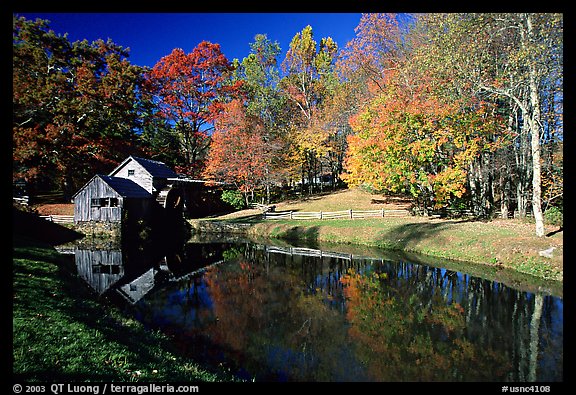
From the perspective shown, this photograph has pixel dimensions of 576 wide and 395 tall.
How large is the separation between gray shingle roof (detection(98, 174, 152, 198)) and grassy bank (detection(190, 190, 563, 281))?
836 centimetres

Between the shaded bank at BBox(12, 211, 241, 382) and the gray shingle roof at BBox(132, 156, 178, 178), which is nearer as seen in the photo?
the shaded bank at BBox(12, 211, 241, 382)

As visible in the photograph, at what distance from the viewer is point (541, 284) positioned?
517 inches

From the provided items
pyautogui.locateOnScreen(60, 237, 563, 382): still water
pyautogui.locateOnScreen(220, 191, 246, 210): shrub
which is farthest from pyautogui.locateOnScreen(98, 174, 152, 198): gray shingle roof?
pyautogui.locateOnScreen(220, 191, 246, 210): shrub

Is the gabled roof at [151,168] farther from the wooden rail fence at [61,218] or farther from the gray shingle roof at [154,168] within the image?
the wooden rail fence at [61,218]

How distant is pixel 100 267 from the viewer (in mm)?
17969

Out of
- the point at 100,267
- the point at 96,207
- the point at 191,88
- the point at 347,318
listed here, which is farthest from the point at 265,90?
the point at 347,318

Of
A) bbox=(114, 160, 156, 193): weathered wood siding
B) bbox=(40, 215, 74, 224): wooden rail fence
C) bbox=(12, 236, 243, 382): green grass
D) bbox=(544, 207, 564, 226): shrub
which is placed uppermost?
bbox=(114, 160, 156, 193): weathered wood siding

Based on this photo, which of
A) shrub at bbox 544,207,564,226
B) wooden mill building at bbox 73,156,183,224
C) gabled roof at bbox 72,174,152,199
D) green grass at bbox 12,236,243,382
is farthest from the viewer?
wooden mill building at bbox 73,156,183,224

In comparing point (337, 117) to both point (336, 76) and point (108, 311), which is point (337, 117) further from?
point (108, 311)

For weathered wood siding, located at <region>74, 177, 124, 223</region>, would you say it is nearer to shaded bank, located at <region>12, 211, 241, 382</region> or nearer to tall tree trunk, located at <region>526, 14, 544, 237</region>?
shaded bank, located at <region>12, 211, 241, 382</region>

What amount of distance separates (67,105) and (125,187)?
1184 centimetres

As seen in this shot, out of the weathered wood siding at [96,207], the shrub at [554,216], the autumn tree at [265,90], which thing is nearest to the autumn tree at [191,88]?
the autumn tree at [265,90]

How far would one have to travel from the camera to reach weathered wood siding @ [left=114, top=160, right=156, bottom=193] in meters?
30.0

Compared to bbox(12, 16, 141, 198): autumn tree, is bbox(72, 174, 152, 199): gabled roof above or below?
below
